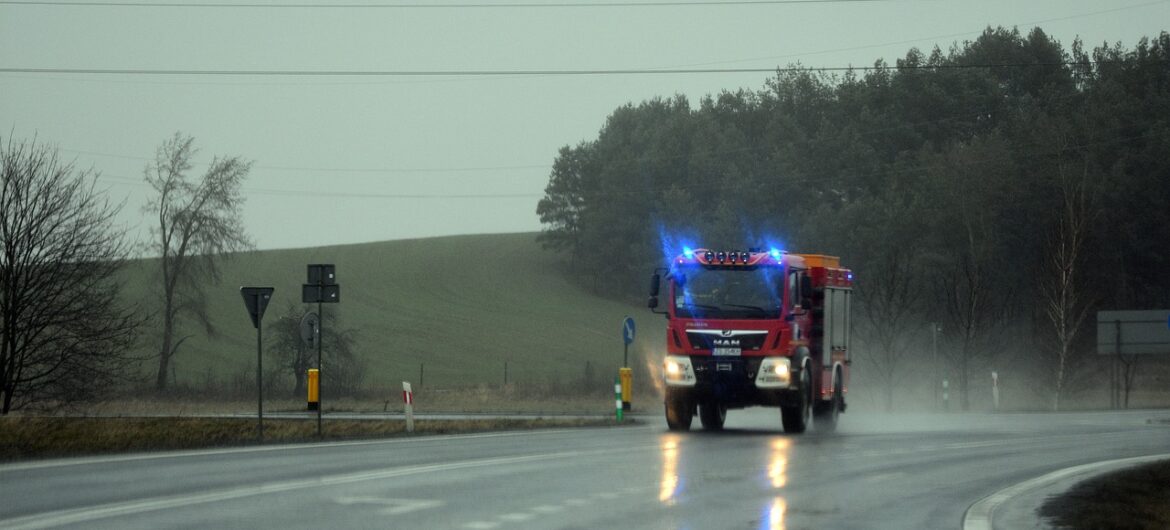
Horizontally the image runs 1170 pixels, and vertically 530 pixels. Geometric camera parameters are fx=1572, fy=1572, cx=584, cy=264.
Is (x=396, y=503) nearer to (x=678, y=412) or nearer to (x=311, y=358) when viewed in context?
(x=678, y=412)

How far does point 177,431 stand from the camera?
2742cm

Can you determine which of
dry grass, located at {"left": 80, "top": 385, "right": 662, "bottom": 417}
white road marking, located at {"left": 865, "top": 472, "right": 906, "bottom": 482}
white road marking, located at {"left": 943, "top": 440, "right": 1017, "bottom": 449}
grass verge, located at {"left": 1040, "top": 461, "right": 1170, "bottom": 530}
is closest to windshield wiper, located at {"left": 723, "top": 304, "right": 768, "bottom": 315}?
white road marking, located at {"left": 943, "top": 440, "right": 1017, "bottom": 449}

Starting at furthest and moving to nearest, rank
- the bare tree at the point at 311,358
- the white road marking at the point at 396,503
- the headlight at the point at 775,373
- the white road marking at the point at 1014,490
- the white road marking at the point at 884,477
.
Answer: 1. the bare tree at the point at 311,358
2. the headlight at the point at 775,373
3. the white road marking at the point at 884,477
4. the white road marking at the point at 1014,490
5. the white road marking at the point at 396,503

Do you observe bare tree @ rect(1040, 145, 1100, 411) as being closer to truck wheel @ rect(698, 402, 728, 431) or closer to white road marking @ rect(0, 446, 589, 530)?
truck wheel @ rect(698, 402, 728, 431)

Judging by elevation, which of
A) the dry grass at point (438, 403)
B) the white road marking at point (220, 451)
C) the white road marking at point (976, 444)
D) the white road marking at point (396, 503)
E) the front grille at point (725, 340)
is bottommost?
the dry grass at point (438, 403)

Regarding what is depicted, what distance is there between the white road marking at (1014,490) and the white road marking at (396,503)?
456cm

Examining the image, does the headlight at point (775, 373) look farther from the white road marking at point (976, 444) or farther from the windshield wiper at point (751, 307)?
the white road marking at point (976, 444)

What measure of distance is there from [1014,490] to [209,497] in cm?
837

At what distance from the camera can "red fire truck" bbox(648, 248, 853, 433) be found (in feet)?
90.3

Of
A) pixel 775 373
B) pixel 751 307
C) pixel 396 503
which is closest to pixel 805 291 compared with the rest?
pixel 751 307

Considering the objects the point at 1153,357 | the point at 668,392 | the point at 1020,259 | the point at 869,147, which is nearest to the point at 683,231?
the point at 869,147

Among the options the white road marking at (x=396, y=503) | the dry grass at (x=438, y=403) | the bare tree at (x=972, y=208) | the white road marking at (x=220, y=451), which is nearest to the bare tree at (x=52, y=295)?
the dry grass at (x=438, y=403)

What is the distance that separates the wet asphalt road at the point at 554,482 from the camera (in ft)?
41.7

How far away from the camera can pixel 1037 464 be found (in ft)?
69.2
